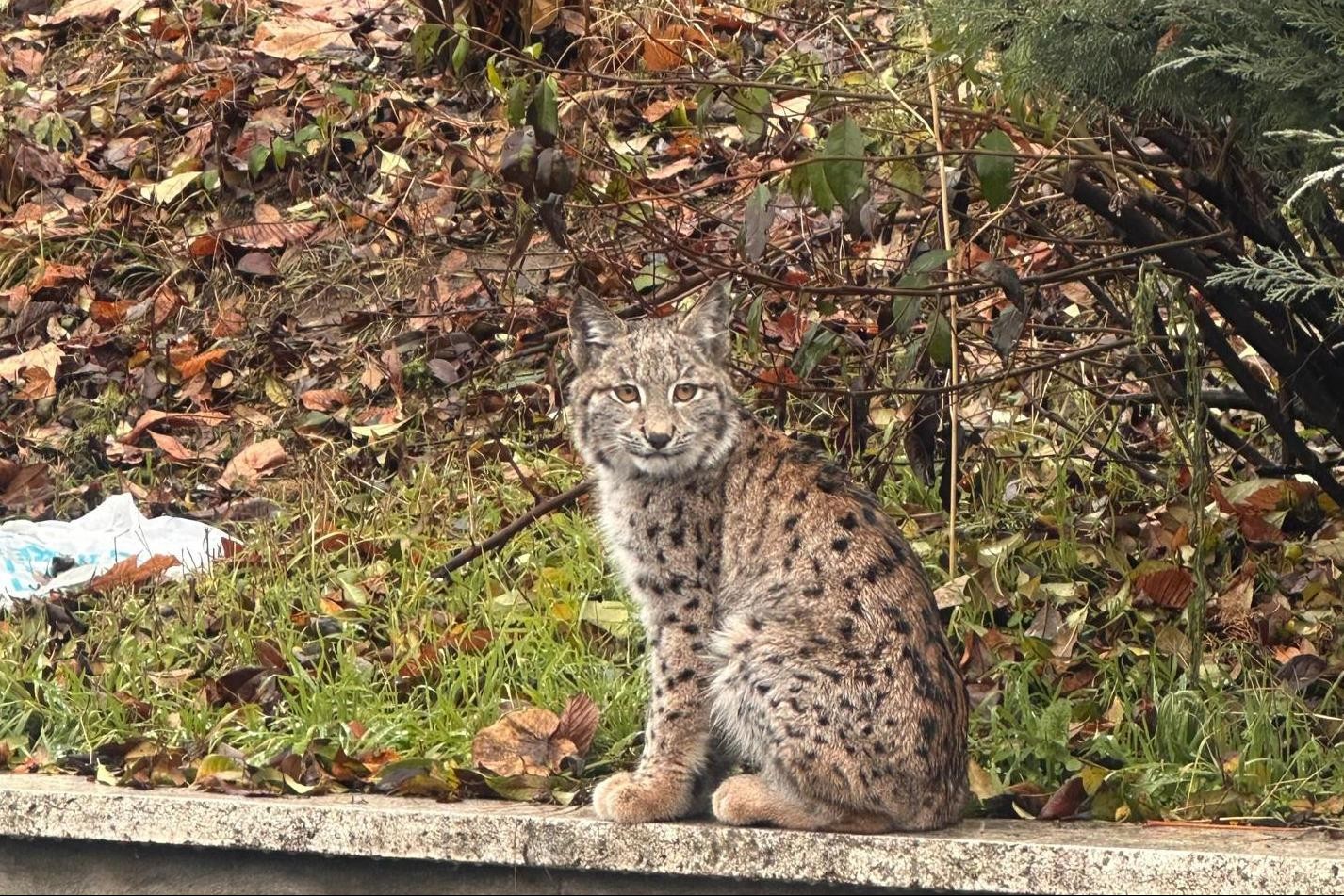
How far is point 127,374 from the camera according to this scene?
27.0ft

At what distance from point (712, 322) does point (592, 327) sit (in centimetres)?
32

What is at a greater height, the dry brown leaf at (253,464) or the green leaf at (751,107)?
the green leaf at (751,107)


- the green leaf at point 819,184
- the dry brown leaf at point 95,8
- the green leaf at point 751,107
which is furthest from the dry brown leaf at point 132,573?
the dry brown leaf at point 95,8

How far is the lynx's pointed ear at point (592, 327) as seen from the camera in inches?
196

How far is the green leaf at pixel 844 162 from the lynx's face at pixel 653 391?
0.63 meters

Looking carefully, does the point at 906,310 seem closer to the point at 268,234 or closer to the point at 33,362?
the point at 268,234

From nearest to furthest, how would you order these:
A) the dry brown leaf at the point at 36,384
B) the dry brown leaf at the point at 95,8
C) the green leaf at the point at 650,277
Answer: the green leaf at the point at 650,277 < the dry brown leaf at the point at 36,384 < the dry brown leaf at the point at 95,8

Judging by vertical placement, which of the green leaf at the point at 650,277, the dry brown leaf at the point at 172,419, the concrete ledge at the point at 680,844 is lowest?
the concrete ledge at the point at 680,844

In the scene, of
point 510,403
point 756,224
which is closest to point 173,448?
point 510,403

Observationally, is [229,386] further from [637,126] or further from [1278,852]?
[1278,852]

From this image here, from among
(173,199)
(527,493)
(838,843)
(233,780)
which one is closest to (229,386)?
(173,199)

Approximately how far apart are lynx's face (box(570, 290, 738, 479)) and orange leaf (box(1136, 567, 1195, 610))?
4.85 ft

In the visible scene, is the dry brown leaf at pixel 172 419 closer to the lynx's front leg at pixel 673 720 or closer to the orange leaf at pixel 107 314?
the orange leaf at pixel 107 314

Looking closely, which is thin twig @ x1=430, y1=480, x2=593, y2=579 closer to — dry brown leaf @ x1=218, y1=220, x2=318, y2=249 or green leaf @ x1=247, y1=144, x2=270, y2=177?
dry brown leaf @ x1=218, y1=220, x2=318, y2=249
